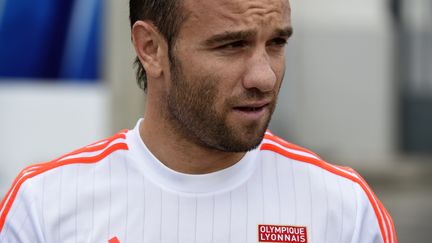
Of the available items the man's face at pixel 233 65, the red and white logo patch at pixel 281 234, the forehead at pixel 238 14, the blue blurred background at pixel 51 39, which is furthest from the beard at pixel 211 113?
the blue blurred background at pixel 51 39

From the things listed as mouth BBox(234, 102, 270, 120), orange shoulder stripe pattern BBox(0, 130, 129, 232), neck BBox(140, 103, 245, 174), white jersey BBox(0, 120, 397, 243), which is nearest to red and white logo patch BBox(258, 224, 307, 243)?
white jersey BBox(0, 120, 397, 243)

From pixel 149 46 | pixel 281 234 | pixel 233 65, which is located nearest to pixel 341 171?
pixel 281 234

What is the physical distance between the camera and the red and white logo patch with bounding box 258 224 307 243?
2826 mm

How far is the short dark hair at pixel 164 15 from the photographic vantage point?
2.83 meters

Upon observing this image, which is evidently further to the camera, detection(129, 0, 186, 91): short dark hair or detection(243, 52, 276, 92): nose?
detection(129, 0, 186, 91): short dark hair

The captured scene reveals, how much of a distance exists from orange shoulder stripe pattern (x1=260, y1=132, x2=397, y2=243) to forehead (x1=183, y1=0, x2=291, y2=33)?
1.44ft

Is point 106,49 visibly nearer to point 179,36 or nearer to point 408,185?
point 179,36

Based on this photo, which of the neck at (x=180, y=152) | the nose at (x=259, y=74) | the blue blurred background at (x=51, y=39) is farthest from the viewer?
the blue blurred background at (x=51, y=39)

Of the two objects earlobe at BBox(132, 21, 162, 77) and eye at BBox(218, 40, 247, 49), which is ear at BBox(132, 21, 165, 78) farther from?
eye at BBox(218, 40, 247, 49)

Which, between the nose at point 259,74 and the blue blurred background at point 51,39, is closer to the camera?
the nose at point 259,74

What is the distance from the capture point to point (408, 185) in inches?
491

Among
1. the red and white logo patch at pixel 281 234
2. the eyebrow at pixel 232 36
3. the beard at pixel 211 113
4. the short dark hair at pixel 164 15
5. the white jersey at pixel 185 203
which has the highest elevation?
the short dark hair at pixel 164 15

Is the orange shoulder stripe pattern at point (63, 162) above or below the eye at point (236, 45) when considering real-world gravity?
below

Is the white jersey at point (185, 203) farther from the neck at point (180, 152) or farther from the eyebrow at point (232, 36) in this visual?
the eyebrow at point (232, 36)
